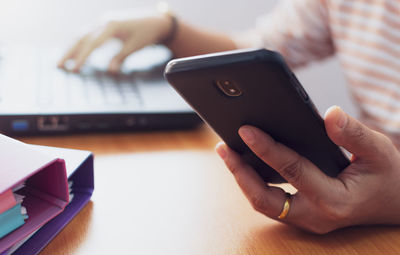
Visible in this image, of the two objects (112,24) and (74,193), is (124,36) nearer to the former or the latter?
(112,24)

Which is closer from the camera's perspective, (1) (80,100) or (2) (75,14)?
(1) (80,100)

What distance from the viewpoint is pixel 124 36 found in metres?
0.86

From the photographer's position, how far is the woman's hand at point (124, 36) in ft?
2.59

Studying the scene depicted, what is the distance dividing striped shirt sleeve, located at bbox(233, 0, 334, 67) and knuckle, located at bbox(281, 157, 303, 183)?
629 millimetres

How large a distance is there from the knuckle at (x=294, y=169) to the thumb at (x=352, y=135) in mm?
34

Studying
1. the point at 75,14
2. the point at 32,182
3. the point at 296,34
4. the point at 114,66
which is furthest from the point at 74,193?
the point at 75,14

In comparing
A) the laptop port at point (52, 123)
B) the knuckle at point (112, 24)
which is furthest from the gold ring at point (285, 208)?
the knuckle at point (112, 24)

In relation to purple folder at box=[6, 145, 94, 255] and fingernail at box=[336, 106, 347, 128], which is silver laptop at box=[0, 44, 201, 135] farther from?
fingernail at box=[336, 106, 347, 128]

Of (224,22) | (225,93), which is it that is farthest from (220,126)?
(224,22)

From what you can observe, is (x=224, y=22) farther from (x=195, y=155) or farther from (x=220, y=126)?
(x=220, y=126)

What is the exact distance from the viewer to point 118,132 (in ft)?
2.05

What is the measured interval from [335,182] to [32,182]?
263mm

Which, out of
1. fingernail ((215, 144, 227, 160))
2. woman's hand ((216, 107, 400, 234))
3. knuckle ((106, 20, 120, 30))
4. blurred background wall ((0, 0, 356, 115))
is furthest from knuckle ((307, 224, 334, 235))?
blurred background wall ((0, 0, 356, 115))

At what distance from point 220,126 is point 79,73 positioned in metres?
0.44
